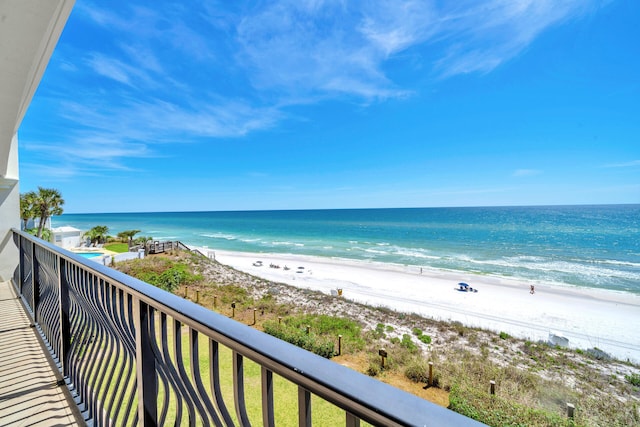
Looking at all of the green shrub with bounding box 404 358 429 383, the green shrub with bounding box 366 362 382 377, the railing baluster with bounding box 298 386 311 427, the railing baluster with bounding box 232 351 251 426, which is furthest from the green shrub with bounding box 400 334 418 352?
the railing baluster with bounding box 298 386 311 427

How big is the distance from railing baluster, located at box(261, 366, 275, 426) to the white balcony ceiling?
203 centimetres

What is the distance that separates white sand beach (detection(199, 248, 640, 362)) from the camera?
10484mm

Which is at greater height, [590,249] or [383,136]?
[383,136]

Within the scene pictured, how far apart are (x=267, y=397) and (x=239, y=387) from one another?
0.10 m

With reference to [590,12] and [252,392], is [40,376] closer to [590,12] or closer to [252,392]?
[252,392]

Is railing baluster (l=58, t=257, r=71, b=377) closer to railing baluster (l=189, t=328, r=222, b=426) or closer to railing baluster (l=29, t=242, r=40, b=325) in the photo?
railing baluster (l=29, t=242, r=40, b=325)

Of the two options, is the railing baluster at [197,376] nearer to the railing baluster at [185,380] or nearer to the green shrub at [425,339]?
the railing baluster at [185,380]

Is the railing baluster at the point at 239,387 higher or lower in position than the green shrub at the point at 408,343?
higher

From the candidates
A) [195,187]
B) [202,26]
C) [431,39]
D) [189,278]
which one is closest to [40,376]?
[202,26]

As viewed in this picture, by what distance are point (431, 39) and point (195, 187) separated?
177 feet

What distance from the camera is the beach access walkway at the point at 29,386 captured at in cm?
164

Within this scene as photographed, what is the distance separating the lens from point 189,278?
514 inches

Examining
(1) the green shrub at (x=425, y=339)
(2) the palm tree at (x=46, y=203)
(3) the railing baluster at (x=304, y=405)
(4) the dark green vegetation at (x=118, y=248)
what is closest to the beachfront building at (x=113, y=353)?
(3) the railing baluster at (x=304, y=405)

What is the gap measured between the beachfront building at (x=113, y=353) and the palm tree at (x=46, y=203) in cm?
1917
